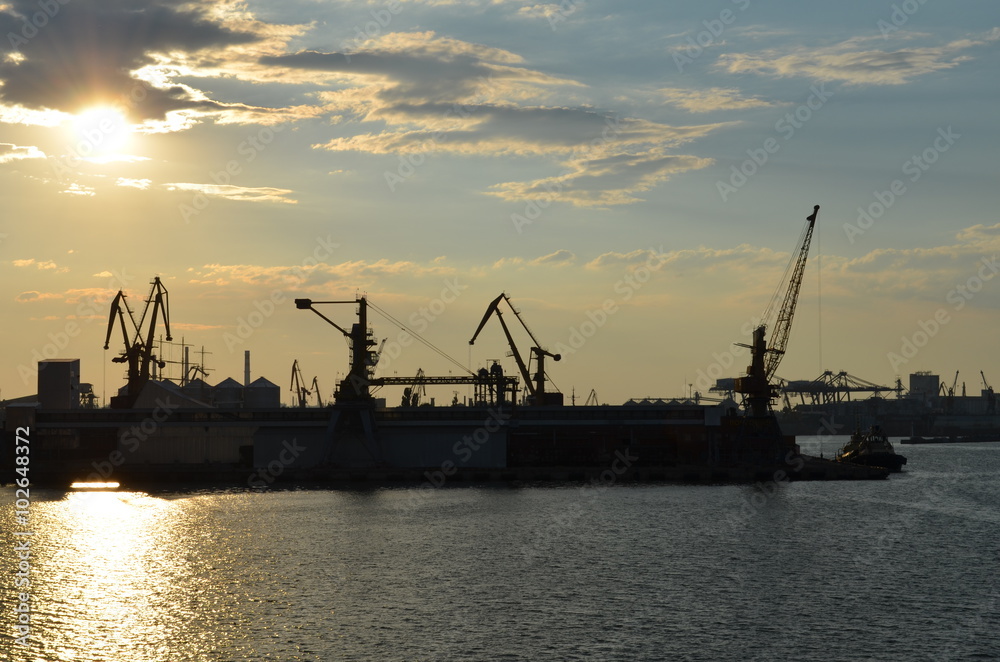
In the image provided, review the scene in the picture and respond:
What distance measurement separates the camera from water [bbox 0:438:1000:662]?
45031 mm

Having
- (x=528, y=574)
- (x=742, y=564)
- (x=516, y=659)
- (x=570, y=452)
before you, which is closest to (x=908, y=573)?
(x=742, y=564)

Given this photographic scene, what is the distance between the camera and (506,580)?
2282 inches

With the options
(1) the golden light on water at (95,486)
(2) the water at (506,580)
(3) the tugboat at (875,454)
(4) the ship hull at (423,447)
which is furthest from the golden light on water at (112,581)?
(3) the tugboat at (875,454)

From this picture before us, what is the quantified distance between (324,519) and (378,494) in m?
19.6

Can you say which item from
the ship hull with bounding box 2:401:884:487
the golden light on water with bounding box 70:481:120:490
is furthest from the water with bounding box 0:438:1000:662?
the ship hull with bounding box 2:401:884:487

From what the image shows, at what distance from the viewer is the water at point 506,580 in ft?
148

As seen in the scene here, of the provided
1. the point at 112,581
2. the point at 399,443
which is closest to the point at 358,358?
the point at 399,443

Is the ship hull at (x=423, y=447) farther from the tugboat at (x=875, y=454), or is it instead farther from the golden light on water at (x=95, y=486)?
the tugboat at (x=875, y=454)

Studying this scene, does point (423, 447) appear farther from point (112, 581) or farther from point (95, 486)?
point (112, 581)

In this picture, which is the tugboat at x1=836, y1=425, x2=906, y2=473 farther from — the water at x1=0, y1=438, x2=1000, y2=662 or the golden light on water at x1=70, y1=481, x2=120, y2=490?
the golden light on water at x1=70, y1=481, x2=120, y2=490

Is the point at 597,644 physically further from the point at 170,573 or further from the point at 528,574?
the point at 170,573

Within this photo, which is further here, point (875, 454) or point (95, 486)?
point (875, 454)

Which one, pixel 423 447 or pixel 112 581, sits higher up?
pixel 423 447

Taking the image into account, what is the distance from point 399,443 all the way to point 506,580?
63.6 metres
